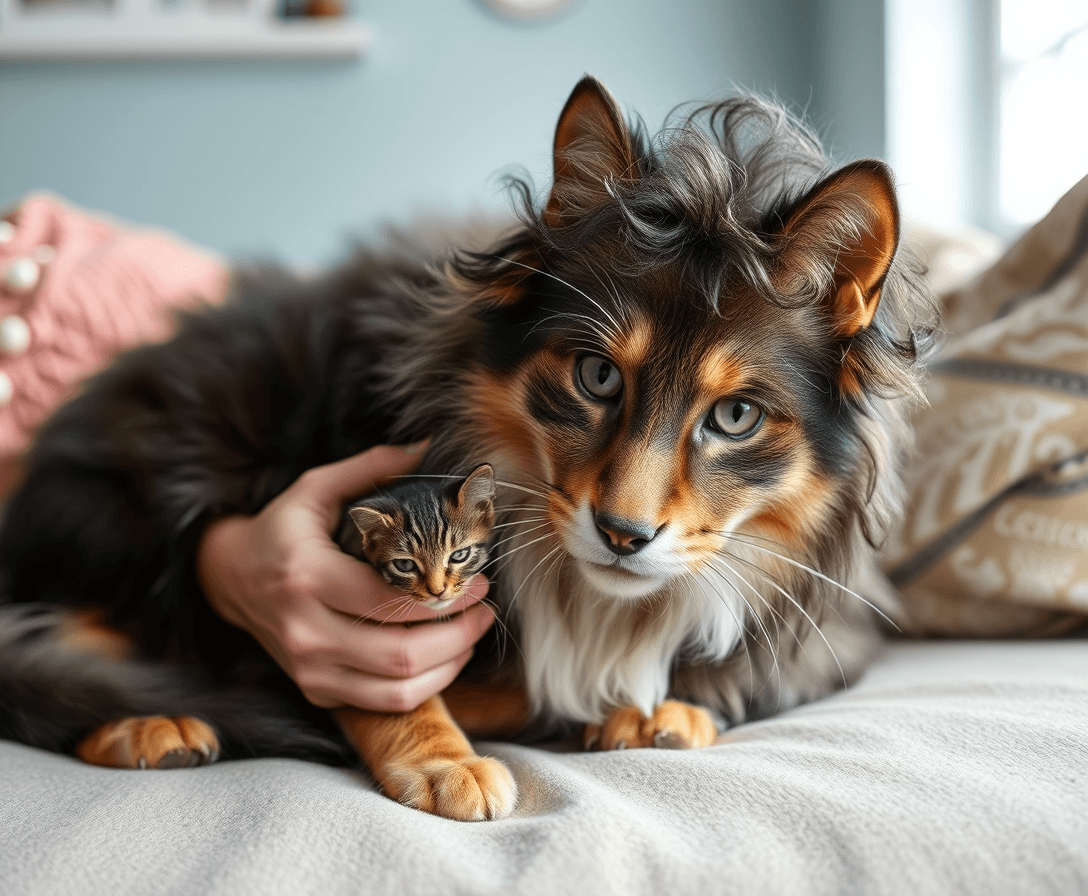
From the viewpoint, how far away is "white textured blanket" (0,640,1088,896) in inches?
32.0

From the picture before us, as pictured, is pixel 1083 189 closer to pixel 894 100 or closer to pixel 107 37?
pixel 894 100

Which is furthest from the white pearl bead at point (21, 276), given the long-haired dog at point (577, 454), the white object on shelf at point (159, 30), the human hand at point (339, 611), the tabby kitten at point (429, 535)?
the white object on shelf at point (159, 30)

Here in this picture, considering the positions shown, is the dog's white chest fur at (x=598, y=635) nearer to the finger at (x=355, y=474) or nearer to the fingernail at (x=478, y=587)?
the fingernail at (x=478, y=587)

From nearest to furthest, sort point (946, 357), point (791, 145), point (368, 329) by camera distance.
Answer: point (791, 145) < point (368, 329) < point (946, 357)

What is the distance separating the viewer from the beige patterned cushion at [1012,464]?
60.1 inches

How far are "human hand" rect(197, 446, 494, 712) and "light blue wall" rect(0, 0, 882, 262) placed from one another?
2495mm

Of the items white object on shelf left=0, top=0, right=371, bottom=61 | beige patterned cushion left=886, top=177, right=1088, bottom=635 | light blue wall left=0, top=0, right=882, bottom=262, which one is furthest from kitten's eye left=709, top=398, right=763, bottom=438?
white object on shelf left=0, top=0, right=371, bottom=61

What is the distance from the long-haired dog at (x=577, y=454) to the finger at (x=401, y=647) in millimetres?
85

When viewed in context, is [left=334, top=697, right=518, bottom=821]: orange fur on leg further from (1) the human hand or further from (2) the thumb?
(2) the thumb

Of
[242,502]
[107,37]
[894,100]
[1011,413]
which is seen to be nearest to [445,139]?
[107,37]

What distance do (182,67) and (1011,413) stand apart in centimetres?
360

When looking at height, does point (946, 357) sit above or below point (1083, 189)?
below

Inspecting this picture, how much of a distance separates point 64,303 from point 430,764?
1567mm

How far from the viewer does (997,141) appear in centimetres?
324
